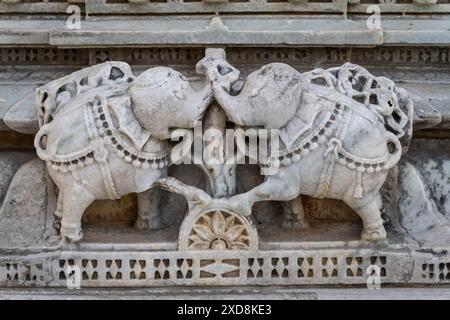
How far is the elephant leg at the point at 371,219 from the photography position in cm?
221

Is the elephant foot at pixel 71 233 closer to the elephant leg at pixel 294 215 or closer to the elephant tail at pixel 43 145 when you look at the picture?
the elephant tail at pixel 43 145

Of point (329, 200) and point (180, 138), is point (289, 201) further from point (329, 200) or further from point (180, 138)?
point (180, 138)

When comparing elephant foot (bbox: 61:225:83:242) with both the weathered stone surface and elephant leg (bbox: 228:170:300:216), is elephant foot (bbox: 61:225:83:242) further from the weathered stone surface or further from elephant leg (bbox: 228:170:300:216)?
elephant leg (bbox: 228:170:300:216)

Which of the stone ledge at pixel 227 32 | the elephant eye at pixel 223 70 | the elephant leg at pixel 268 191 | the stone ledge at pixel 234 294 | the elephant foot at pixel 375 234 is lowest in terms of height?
the stone ledge at pixel 234 294

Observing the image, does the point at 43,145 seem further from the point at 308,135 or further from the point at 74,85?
the point at 308,135

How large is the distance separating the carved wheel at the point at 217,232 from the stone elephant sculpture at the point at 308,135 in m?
0.05

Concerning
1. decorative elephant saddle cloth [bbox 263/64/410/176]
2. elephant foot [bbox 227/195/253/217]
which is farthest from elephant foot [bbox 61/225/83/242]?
decorative elephant saddle cloth [bbox 263/64/410/176]

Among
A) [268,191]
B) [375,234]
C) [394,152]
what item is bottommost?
[375,234]

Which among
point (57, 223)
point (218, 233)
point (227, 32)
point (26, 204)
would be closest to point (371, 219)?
point (218, 233)

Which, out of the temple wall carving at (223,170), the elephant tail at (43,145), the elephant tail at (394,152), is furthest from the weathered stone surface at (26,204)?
the elephant tail at (394,152)

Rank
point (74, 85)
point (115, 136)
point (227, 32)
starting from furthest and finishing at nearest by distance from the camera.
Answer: point (227, 32)
point (74, 85)
point (115, 136)

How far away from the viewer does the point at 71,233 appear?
2217 mm

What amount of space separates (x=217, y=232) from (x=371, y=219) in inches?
19.3

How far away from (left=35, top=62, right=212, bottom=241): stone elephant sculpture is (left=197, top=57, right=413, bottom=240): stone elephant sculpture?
0.13 meters
